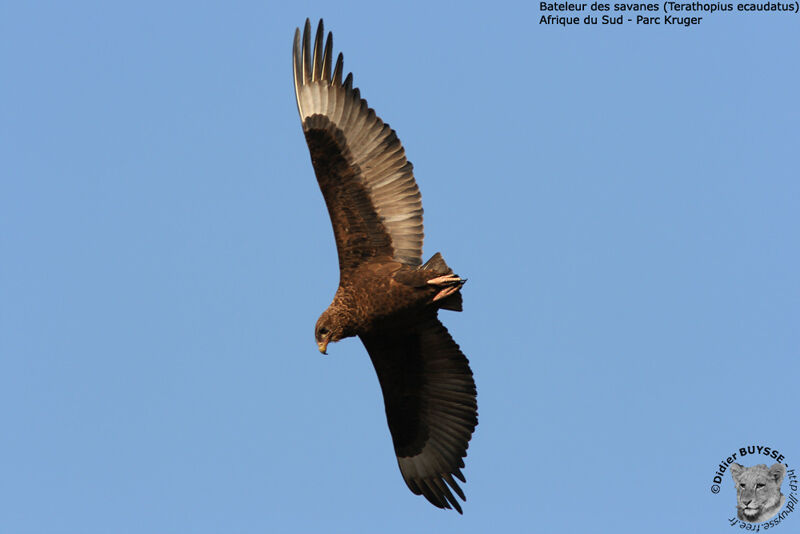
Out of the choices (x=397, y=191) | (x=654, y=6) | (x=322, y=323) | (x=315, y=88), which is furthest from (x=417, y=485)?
(x=654, y=6)

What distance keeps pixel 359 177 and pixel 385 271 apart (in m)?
1.18

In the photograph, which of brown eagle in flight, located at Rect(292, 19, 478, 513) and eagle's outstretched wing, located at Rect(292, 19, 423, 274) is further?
eagle's outstretched wing, located at Rect(292, 19, 423, 274)

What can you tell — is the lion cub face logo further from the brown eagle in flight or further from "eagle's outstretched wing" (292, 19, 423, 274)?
"eagle's outstretched wing" (292, 19, 423, 274)

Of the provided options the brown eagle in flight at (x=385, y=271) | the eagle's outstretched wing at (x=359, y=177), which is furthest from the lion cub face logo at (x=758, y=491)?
the eagle's outstretched wing at (x=359, y=177)

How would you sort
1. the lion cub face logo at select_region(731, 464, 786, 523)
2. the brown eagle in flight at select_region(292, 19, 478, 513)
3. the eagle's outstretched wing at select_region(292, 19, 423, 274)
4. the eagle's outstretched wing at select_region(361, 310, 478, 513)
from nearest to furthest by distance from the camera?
the brown eagle in flight at select_region(292, 19, 478, 513)
the eagle's outstretched wing at select_region(292, 19, 423, 274)
the lion cub face logo at select_region(731, 464, 786, 523)
the eagle's outstretched wing at select_region(361, 310, 478, 513)

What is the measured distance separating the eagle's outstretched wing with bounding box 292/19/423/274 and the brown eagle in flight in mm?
12

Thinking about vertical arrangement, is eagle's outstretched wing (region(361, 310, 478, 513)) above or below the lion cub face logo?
above

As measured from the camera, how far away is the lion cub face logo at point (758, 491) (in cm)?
1474

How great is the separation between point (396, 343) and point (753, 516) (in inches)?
186

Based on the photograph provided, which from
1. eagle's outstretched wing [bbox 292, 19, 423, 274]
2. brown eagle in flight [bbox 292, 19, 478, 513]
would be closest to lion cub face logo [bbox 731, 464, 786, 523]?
brown eagle in flight [bbox 292, 19, 478, 513]

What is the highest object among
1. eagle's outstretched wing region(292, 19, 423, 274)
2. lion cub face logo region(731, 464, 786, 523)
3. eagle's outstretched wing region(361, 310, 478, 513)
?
eagle's outstretched wing region(292, 19, 423, 274)

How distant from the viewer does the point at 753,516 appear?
48.4 feet

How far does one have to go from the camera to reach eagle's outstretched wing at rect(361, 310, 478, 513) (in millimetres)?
14914

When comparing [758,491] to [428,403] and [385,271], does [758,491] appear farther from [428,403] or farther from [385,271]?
[385,271]
